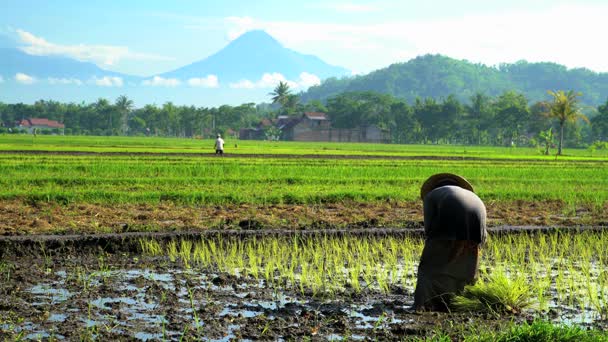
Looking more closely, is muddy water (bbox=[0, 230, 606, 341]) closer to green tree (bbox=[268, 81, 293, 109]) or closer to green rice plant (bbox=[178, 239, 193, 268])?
green rice plant (bbox=[178, 239, 193, 268])

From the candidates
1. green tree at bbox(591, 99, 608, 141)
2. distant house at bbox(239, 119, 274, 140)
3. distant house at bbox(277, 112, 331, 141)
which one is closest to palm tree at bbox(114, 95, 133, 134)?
distant house at bbox(239, 119, 274, 140)

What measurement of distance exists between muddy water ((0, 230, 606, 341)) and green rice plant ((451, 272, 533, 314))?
134 mm

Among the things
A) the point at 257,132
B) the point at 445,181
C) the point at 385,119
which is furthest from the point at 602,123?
the point at 445,181

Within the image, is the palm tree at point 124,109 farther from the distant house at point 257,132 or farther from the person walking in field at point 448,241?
the person walking in field at point 448,241

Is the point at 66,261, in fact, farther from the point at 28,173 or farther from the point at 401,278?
the point at 28,173

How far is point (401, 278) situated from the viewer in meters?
7.94

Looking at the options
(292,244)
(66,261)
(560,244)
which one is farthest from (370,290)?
(560,244)

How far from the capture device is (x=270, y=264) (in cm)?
834

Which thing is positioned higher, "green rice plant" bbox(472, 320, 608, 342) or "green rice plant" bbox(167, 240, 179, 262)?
"green rice plant" bbox(472, 320, 608, 342)

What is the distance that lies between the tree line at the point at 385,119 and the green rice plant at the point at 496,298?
241 ft

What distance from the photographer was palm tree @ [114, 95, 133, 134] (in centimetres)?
12888

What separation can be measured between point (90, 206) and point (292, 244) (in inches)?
190

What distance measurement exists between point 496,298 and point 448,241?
642 mm

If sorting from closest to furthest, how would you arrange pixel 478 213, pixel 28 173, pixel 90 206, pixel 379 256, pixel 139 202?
pixel 478 213, pixel 379 256, pixel 90 206, pixel 139 202, pixel 28 173
